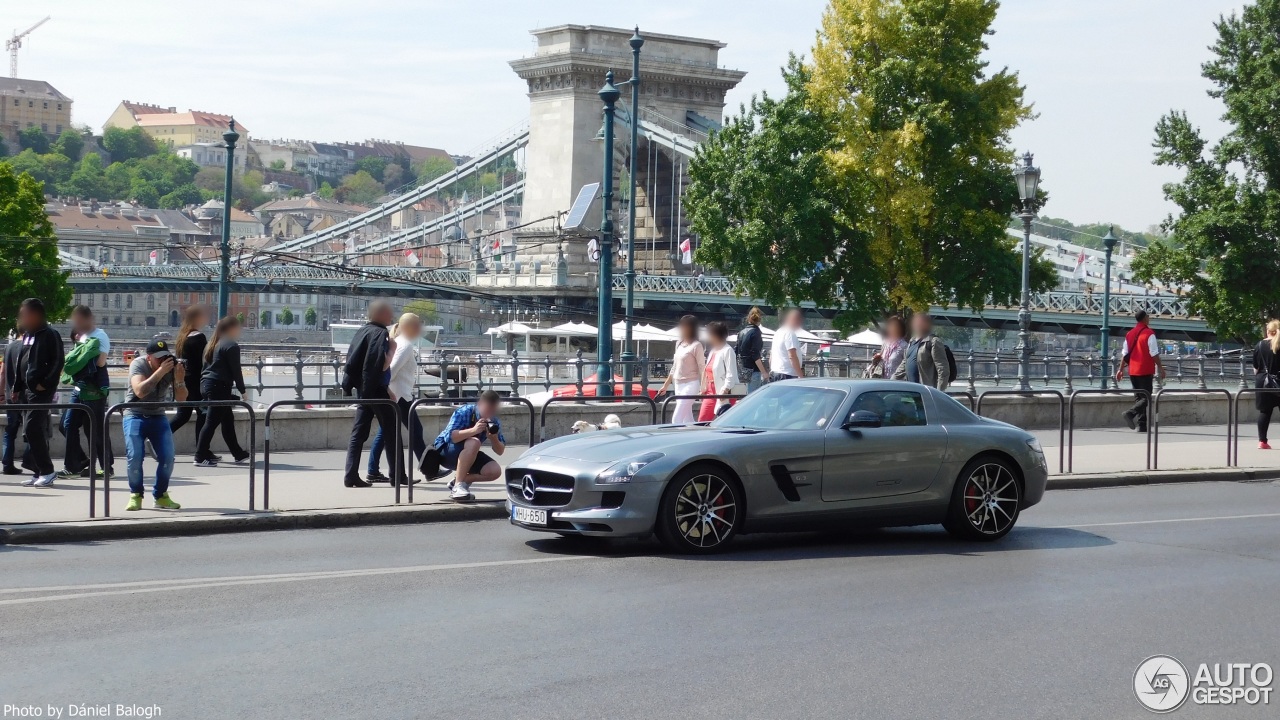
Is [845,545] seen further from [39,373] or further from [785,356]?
[39,373]

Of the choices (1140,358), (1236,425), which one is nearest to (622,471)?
(1236,425)

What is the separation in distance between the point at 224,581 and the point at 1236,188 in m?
37.9

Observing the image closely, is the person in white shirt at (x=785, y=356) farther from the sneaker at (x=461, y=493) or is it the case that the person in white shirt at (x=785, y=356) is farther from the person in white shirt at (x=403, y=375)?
the sneaker at (x=461, y=493)

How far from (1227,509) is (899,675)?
870 centimetres

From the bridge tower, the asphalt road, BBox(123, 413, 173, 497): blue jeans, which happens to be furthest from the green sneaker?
the bridge tower

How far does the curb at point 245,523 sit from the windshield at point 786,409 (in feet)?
8.43

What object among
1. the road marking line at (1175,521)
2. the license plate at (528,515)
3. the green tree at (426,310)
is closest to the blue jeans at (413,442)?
the license plate at (528,515)

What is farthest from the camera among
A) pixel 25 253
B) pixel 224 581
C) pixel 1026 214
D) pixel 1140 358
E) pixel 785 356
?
pixel 25 253

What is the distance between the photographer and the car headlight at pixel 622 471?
10.6 m

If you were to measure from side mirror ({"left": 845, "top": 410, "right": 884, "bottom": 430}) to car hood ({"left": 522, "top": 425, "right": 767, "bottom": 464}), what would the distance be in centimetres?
71

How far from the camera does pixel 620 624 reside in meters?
8.44

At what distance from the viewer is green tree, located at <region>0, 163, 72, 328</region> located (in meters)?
73.7

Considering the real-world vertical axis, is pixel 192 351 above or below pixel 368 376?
above

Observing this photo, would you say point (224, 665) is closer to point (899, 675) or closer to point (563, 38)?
point (899, 675)
